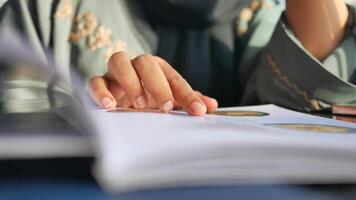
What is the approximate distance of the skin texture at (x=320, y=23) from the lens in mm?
656

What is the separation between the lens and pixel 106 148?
239 mm

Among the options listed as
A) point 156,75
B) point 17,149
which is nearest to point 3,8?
point 156,75

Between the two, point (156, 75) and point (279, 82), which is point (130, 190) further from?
point (279, 82)

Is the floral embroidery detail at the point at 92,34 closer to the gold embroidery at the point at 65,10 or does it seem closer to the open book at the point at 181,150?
the gold embroidery at the point at 65,10

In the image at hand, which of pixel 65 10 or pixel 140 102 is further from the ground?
pixel 65 10

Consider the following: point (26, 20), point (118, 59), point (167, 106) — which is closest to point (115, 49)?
point (26, 20)

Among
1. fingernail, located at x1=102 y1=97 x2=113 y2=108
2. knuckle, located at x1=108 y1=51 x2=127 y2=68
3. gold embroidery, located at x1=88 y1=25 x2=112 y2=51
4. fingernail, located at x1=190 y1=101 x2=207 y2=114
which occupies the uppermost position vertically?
gold embroidery, located at x1=88 y1=25 x2=112 y2=51

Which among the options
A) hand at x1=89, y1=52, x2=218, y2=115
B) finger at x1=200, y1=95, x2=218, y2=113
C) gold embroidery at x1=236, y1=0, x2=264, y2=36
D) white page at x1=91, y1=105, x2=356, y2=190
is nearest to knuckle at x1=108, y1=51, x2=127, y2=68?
hand at x1=89, y1=52, x2=218, y2=115

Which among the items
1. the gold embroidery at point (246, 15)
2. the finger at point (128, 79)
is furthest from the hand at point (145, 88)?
the gold embroidery at point (246, 15)

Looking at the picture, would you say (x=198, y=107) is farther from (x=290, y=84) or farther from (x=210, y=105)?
(x=290, y=84)

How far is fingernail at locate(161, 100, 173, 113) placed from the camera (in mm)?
408

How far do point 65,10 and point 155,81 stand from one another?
1.08 ft

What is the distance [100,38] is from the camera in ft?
2.37

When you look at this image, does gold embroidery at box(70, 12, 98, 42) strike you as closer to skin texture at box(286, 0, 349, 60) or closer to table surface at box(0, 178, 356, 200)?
skin texture at box(286, 0, 349, 60)
